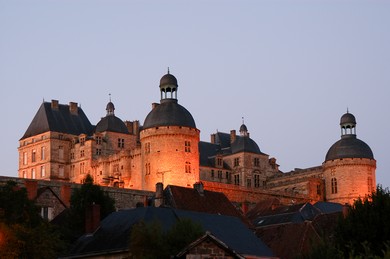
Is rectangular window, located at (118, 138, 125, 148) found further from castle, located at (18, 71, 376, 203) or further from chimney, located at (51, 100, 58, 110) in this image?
chimney, located at (51, 100, 58, 110)

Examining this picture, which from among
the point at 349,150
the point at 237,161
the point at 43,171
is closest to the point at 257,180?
the point at 237,161

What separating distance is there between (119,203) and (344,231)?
34.2m

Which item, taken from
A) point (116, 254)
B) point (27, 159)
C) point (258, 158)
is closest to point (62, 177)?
point (27, 159)

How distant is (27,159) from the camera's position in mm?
112188

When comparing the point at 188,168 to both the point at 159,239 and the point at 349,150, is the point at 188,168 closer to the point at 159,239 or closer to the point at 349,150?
the point at 349,150

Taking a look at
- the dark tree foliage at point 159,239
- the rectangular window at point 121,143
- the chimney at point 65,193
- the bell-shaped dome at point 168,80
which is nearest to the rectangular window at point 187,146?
the bell-shaped dome at point 168,80

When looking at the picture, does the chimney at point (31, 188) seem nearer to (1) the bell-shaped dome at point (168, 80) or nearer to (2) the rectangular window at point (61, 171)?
(1) the bell-shaped dome at point (168, 80)

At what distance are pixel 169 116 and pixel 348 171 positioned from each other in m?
21.4

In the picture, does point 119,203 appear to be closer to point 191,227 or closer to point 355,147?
point 355,147

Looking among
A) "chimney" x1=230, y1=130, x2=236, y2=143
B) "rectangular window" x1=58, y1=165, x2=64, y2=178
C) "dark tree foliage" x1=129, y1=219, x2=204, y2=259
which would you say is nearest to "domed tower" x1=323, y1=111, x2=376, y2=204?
"chimney" x1=230, y1=130, x2=236, y2=143

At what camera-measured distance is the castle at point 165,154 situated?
89.6 m

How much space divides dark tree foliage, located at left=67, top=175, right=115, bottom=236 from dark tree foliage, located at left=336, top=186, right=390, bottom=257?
1519 cm

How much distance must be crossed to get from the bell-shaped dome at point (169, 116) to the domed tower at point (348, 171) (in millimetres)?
18518

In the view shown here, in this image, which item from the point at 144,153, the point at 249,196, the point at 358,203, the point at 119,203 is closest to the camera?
the point at 358,203
